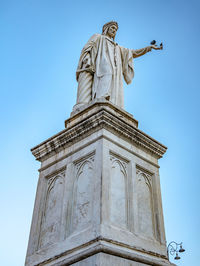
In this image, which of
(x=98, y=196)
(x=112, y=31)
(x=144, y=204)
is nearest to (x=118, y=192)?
(x=98, y=196)

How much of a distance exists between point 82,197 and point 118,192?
584 mm

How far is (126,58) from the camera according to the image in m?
7.86

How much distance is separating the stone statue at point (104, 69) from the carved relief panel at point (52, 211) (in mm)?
1656

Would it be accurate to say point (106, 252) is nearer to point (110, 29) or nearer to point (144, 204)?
point (144, 204)

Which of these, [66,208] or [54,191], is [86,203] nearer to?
[66,208]

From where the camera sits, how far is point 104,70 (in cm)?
710

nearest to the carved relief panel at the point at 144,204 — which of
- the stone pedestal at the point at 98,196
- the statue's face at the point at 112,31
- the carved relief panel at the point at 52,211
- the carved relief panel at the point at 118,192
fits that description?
the stone pedestal at the point at 98,196

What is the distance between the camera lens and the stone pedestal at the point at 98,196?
470 centimetres

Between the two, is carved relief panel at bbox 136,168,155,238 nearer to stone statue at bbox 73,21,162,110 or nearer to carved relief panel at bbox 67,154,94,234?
carved relief panel at bbox 67,154,94,234

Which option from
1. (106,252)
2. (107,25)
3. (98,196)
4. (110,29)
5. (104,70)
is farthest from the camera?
(107,25)

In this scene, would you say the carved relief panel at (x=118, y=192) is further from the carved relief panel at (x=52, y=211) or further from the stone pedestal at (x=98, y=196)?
the carved relief panel at (x=52, y=211)

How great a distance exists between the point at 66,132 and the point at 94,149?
2.63 feet

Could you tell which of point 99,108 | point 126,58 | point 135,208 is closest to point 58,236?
point 135,208

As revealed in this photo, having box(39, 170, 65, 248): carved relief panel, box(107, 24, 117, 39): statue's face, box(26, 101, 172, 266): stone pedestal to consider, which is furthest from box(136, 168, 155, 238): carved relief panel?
box(107, 24, 117, 39): statue's face
